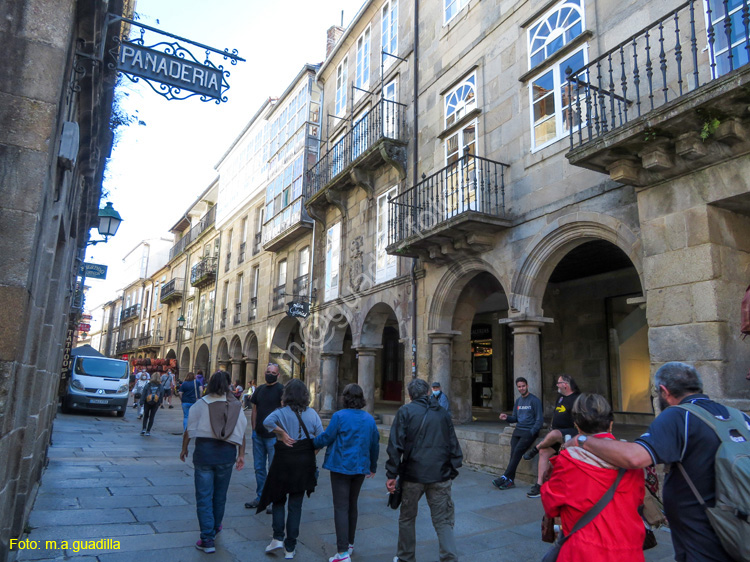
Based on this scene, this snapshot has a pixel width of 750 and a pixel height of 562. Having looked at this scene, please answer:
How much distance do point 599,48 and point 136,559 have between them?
8.38 metres

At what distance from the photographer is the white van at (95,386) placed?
1691 centimetres

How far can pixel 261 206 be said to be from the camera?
24.5 m

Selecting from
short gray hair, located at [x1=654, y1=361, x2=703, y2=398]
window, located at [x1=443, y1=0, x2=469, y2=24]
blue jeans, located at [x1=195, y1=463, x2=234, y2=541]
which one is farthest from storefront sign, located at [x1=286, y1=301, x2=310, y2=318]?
short gray hair, located at [x1=654, y1=361, x2=703, y2=398]

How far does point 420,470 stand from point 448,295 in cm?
675

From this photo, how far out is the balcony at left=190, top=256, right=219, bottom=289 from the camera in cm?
2886

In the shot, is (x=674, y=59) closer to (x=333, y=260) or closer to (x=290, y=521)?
(x=290, y=521)

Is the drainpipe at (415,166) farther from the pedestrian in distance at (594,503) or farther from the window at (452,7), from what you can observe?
the pedestrian in distance at (594,503)

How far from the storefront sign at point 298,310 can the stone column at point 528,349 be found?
8.55 metres

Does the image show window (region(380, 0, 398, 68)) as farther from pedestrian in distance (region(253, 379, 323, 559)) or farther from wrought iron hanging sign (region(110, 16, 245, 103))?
pedestrian in distance (region(253, 379, 323, 559))

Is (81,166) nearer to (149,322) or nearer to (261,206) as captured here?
(261,206)

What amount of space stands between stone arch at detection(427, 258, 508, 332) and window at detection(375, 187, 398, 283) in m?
2.05

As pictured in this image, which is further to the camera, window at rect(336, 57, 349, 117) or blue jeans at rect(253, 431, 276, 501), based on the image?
window at rect(336, 57, 349, 117)

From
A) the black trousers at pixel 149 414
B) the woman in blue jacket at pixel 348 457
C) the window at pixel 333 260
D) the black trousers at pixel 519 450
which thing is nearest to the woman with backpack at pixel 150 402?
the black trousers at pixel 149 414

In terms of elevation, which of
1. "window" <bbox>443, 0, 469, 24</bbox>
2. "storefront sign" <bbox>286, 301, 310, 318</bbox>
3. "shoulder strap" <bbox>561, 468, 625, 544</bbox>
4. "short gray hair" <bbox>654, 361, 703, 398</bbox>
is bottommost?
"shoulder strap" <bbox>561, 468, 625, 544</bbox>
